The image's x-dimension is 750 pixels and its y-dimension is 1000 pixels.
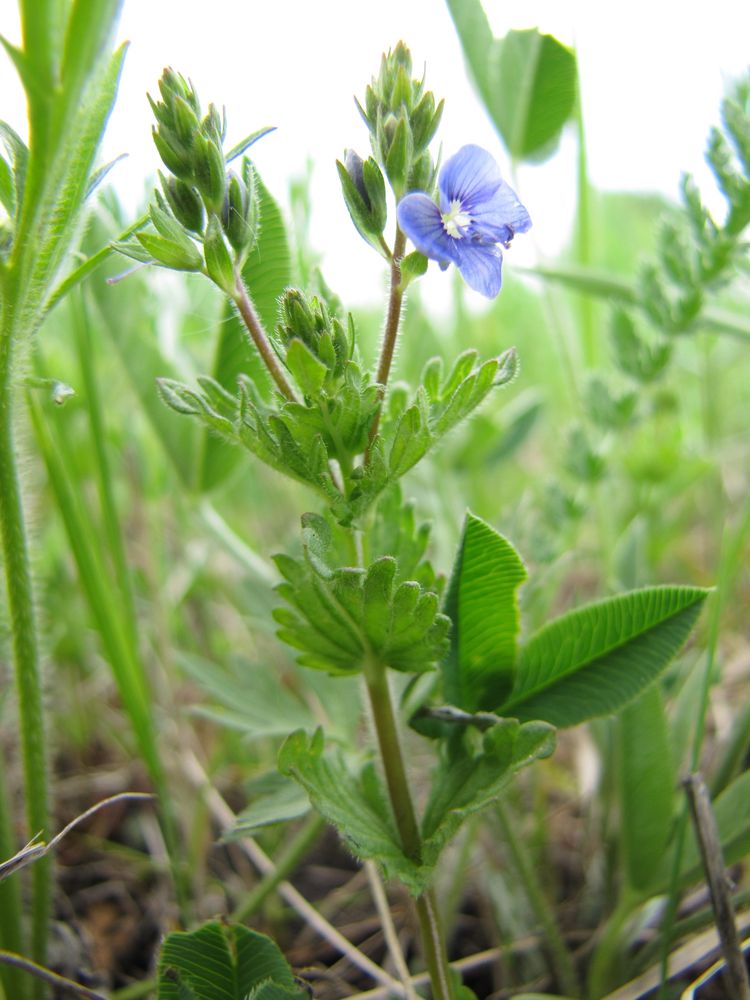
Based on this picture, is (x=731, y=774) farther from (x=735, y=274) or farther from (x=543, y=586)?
(x=735, y=274)

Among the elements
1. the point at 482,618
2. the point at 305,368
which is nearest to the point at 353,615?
the point at 482,618

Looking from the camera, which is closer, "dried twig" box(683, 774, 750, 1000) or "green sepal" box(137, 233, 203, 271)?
"green sepal" box(137, 233, 203, 271)

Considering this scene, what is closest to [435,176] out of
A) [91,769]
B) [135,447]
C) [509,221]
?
[509,221]

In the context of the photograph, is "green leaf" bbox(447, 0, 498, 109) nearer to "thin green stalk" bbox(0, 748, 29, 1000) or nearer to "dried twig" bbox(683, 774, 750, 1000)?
"dried twig" bbox(683, 774, 750, 1000)

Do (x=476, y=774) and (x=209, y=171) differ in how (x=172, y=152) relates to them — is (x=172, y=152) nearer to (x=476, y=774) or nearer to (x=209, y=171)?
(x=209, y=171)

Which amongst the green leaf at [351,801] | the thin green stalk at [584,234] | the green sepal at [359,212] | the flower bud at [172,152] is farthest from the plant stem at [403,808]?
the thin green stalk at [584,234]

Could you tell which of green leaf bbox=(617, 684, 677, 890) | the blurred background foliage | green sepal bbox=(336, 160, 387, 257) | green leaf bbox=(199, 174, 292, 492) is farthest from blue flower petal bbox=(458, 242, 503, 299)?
green leaf bbox=(617, 684, 677, 890)
